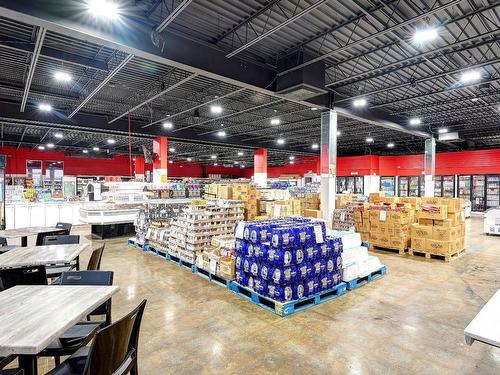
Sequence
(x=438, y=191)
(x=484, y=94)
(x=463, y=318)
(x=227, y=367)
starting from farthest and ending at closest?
1. (x=438, y=191)
2. (x=484, y=94)
3. (x=463, y=318)
4. (x=227, y=367)

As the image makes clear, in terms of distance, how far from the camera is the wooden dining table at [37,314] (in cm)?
169

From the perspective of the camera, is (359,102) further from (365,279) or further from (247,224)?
(247,224)

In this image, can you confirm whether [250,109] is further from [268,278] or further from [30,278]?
[30,278]

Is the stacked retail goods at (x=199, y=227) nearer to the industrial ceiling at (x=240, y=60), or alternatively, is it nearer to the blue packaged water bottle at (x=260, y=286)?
the blue packaged water bottle at (x=260, y=286)

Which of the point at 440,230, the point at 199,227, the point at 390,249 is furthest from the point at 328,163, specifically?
the point at 199,227

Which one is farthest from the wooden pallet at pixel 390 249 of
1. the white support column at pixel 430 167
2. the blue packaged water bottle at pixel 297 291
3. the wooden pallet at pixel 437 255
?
the white support column at pixel 430 167

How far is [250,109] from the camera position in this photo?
10.8 m

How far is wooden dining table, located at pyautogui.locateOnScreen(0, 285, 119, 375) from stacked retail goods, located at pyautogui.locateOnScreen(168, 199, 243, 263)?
377 cm

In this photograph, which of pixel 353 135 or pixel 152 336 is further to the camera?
pixel 353 135

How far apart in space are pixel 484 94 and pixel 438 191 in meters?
10.2

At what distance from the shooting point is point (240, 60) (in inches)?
270

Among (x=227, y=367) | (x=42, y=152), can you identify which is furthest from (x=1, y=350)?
(x=42, y=152)

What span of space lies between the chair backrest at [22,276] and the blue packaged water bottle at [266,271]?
2.66 meters

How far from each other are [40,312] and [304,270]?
10.6 ft
